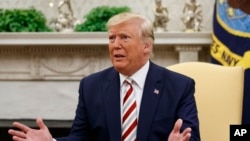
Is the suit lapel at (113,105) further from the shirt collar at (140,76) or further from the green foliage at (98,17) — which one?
the green foliage at (98,17)

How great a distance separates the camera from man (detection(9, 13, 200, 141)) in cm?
213

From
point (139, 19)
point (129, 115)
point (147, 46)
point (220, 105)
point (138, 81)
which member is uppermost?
point (139, 19)

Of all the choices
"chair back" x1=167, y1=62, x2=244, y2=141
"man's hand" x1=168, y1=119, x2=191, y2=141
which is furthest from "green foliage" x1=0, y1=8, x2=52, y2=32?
"man's hand" x1=168, y1=119, x2=191, y2=141

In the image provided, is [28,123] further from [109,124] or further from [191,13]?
[109,124]

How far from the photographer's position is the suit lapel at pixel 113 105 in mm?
2148

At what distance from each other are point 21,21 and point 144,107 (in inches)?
142

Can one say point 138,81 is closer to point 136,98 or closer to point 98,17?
point 136,98

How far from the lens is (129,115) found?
2.18 metres

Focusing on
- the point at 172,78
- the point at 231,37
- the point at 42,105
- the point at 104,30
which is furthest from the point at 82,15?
the point at 172,78

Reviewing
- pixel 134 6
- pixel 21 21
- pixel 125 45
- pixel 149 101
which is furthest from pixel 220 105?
pixel 21 21

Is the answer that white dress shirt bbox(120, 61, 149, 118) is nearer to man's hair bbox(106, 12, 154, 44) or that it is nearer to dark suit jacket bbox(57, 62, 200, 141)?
dark suit jacket bbox(57, 62, 200, 141)

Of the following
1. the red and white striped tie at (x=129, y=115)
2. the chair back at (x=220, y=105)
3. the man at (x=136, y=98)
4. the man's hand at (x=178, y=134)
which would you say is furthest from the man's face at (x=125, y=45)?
the chair back at (x=220, y=105)

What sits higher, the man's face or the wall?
the man's face

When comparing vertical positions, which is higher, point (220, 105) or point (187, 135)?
point (187, 135)
